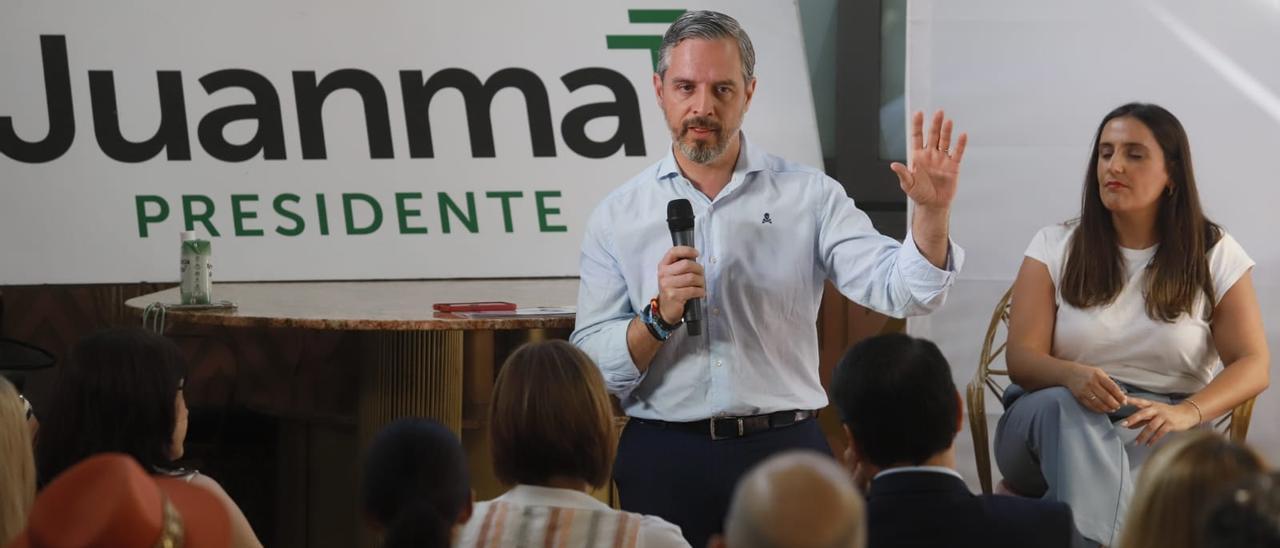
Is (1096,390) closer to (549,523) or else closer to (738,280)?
(738,280)

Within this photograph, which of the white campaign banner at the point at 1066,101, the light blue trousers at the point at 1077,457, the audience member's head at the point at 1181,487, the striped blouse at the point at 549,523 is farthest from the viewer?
the white campaign banner at the point at 1066,101

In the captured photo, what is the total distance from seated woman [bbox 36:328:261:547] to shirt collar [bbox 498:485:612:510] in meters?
0.51

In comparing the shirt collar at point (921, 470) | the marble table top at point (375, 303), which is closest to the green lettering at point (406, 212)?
the marble table top at point (375, 303)

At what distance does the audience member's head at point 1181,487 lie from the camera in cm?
158

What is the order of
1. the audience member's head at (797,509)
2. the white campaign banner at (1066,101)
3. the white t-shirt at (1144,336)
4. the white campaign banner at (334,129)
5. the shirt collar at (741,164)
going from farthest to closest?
1. the white campaign banner at (334,129)
2. the white campaign banner at (1066,101)
3. the white t-shirt at (1144,336)
4. the shirt collar at (741,164)
5. the audience member's head at (797,509)

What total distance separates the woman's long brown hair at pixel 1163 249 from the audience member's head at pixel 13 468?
245cm

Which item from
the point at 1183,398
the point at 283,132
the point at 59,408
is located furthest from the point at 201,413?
the point at 1183,398

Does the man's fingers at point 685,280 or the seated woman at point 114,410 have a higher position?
the man's fingers at point 685,280

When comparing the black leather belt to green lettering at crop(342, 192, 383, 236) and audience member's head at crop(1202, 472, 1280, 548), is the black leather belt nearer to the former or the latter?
audience member's head at crop(1202, 472, 1280, 548)

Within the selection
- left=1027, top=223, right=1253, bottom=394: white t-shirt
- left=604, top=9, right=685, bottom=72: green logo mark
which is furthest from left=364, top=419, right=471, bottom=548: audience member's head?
left=604, top=9, right=685, bottom=72: green logo mark

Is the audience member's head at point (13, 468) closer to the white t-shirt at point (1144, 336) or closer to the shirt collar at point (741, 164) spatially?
the shirt collar at point (741, 164)

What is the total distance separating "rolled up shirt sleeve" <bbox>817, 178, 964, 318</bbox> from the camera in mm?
2646

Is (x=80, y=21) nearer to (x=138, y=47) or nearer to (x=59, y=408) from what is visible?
(x=138, y=47)

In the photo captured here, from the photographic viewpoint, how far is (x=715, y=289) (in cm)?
290
